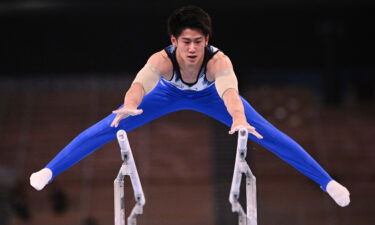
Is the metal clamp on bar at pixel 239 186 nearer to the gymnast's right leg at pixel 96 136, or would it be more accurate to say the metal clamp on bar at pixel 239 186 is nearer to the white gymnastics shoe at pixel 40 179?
the gymnast's right leg at pixel 96 136

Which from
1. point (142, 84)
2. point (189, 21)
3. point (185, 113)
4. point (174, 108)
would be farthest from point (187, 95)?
point (185, 113)

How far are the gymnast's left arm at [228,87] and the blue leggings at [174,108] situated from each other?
299 mm

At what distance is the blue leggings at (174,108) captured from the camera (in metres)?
4.15

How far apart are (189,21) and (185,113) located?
7911mm

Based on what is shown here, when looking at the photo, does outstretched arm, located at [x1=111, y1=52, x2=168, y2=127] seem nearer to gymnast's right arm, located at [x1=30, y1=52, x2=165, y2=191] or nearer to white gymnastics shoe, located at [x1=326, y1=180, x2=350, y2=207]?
gymnast's right arm, located at [x1=30, y1=52, x2=165, y2=191]

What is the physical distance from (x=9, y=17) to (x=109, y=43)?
190 centimetres

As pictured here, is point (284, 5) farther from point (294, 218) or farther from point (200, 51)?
point (200, 51)

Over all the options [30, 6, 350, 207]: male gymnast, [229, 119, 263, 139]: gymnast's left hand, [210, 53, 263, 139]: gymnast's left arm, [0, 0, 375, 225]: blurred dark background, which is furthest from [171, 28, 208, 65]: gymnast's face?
[0, 0, 375, 225]: blurred dark background

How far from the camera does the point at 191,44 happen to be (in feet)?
12.4

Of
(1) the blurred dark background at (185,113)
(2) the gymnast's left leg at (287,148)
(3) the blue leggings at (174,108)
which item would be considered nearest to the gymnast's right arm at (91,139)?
(3) the blue leggings at (174,108)

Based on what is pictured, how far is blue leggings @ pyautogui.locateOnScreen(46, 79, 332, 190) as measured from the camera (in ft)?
13.6

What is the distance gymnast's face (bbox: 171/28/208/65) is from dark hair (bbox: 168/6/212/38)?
30 millimetres

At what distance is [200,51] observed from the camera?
3867 mm

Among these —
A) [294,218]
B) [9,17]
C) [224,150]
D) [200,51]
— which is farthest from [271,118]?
[200,51]
